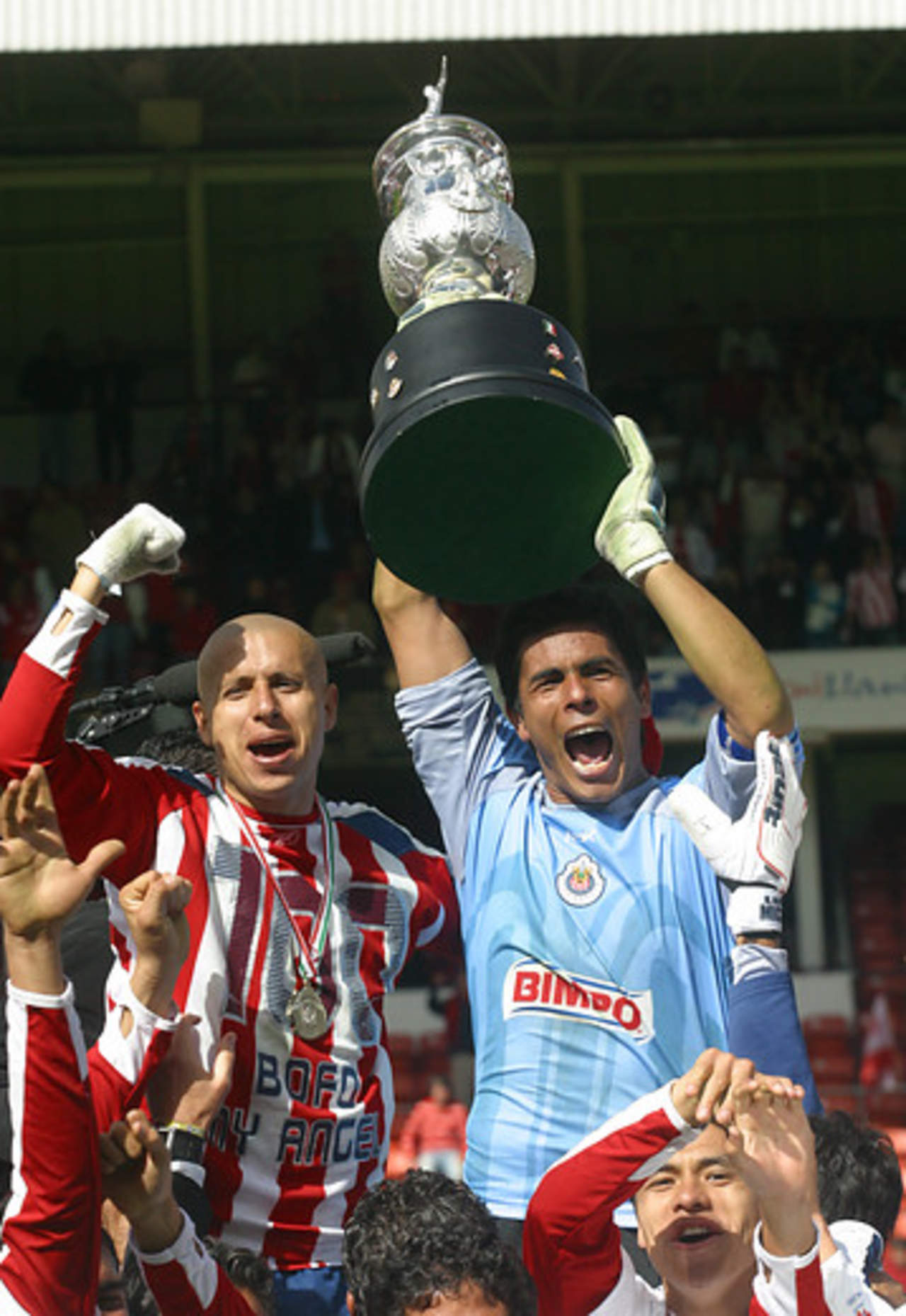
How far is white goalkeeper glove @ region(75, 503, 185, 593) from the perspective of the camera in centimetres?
327

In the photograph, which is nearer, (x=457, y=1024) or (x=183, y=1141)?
(x=183, y=1141)

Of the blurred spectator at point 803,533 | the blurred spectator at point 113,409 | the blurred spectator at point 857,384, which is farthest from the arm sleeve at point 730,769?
the blurred spectator at point 113,409

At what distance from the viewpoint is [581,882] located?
11.6 ft

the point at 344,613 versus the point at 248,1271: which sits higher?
the point at 344,613

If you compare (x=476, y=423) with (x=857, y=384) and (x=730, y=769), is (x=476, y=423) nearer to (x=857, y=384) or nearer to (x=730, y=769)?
(x=730, y=769)

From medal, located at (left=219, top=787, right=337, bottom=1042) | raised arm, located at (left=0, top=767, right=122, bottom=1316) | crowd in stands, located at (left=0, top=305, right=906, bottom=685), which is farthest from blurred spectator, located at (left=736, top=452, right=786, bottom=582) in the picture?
raised arm, located at (left=0, top=767, right=122, bottom=1316)

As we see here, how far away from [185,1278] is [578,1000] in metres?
0.86

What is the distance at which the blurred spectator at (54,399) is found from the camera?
16.9m

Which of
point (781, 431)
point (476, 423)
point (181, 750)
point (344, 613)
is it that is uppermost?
point (781, 431)

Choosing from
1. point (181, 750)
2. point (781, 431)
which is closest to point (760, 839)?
point (181, 750)

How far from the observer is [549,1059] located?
343 centimetres

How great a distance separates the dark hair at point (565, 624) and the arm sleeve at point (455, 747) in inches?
2.4

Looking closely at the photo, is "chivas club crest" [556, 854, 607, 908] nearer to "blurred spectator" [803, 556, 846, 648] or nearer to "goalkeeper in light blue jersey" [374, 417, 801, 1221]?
"goalkeeper in light blue jersey" [374, 417, 801, 1221]

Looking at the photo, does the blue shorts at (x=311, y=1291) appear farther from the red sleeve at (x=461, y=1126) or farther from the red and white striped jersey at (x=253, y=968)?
the red sleeve at (x=461, y=1126)
